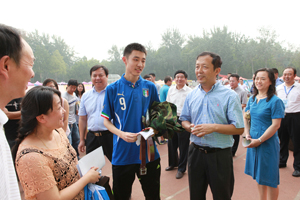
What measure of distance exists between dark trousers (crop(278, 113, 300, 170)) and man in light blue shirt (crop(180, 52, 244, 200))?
296cm

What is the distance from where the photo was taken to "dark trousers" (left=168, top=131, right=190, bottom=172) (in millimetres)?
4101

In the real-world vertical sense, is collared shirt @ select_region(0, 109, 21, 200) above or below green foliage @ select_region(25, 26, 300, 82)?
below

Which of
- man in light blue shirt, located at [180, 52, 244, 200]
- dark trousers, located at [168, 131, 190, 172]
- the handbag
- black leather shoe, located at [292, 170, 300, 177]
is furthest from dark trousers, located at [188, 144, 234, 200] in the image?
black leather shoe, located at [292, 170, 300, 177]

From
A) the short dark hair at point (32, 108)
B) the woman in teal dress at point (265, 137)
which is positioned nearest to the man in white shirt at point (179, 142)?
the woman in teal dress at point (265, 137)

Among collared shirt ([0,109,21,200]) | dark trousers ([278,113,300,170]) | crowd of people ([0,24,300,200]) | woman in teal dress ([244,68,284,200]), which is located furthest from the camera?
dark trousers ([278,113,300,170])

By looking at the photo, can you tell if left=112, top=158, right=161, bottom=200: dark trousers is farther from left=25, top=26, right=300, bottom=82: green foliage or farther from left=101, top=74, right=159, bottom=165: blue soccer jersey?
left=25, top=26, right=300, bottom=82: green foliage

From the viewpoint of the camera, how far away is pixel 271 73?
2.79 meters

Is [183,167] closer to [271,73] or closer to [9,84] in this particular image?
[271,73]

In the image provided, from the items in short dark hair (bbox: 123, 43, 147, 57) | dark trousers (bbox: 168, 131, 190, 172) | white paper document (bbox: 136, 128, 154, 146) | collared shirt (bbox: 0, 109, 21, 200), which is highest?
short dark hair (bbox: 123, 43, 147, 57)

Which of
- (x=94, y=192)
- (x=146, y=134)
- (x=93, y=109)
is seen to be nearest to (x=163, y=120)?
(x=146, y=134)

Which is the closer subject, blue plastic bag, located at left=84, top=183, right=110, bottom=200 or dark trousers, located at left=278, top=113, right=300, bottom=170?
blue plastic bag, located at left=84, top=183, right=110, bottom=200

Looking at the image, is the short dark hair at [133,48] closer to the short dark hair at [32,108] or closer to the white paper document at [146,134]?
the white paper document at [146,134]

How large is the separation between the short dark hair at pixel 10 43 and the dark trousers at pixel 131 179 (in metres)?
1.70

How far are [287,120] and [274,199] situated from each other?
8.44 ft
